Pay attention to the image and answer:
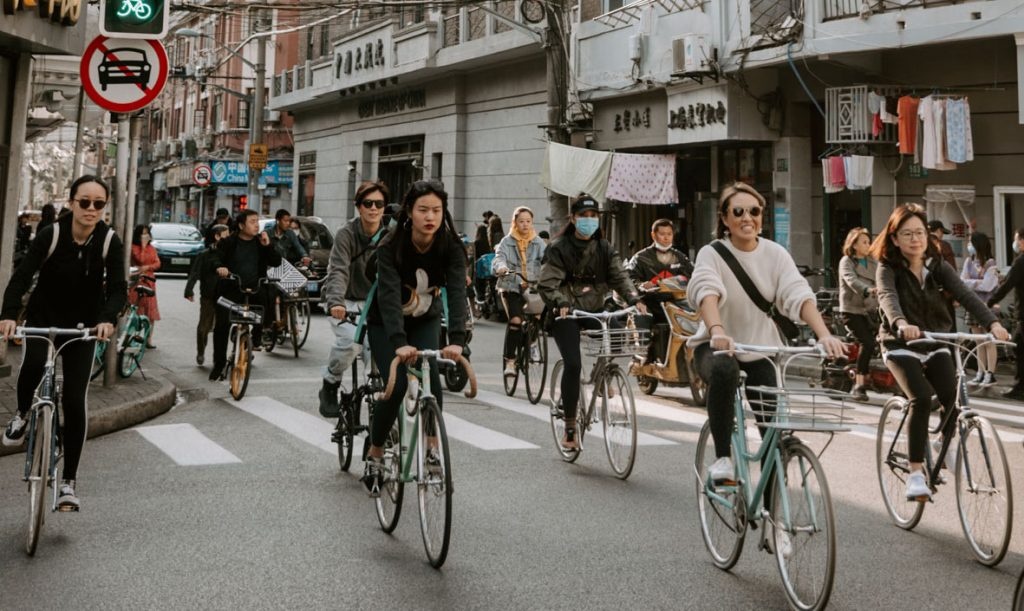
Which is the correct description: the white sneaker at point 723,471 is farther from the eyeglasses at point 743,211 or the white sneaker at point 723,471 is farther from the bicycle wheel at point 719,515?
the eyeglasses at point 743,211

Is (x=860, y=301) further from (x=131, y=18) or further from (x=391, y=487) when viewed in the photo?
(x=131, y=18)

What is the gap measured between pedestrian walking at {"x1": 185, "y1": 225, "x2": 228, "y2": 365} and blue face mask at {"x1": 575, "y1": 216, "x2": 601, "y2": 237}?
5688 millimetres

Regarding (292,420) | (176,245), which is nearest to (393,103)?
(176,245)

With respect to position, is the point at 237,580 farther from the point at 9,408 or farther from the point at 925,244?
the point at 9,408

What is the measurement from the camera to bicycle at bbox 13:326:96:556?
5621mm

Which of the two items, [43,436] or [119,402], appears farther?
[119,402]

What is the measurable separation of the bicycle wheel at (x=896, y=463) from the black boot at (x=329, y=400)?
360 cm

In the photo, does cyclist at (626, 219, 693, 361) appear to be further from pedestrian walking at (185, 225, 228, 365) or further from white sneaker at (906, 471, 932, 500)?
white sneaker at (906, 471, 932, 500)

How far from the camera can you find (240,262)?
12.6m

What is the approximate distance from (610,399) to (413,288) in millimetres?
2314

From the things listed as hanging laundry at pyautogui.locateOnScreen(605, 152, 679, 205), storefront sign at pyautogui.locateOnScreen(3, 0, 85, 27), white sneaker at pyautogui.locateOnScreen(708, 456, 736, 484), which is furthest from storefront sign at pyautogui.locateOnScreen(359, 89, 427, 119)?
white sneaker at pyautogui.locateOnScreen(708, 456, 736, 484)

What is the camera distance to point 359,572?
211 inches

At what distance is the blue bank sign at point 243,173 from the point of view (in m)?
45.0

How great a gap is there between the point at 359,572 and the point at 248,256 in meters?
7.84
